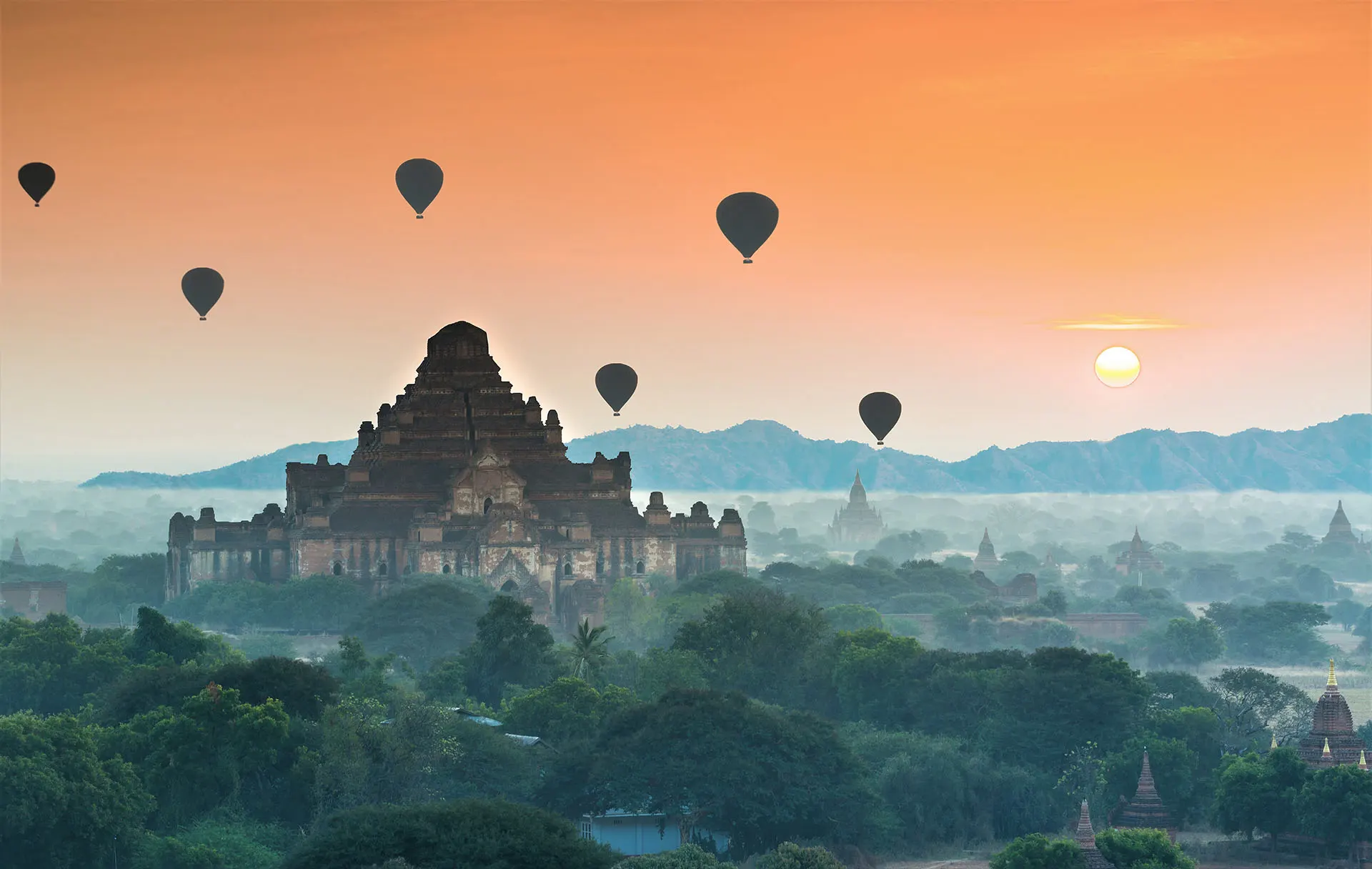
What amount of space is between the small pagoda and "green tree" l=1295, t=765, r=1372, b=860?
392 cm

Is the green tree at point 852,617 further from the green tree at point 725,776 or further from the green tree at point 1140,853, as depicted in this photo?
the green tree at point 1140,853

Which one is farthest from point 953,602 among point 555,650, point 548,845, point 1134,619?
Answer: point 548,845

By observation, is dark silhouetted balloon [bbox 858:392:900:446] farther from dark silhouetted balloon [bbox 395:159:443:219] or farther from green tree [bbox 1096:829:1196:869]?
green tree [bbox 1096:829:1196:869]

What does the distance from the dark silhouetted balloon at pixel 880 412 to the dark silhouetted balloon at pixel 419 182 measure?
19998 millimetres

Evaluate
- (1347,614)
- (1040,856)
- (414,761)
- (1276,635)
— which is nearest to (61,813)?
(414,761)

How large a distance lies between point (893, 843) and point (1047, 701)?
10.9 m

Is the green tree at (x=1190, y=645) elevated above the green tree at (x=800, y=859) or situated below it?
above

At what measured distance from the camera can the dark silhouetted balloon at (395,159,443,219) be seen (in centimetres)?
10888

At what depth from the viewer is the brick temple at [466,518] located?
427 ft

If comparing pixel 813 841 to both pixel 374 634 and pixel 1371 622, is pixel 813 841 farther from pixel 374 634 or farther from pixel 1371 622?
pixel 1371 622

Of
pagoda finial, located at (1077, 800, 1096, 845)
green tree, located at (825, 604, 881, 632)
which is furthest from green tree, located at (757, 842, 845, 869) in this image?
green tree, located at (825, 604, 881, 632)

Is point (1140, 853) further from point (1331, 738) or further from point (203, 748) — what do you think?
point (203, 748)

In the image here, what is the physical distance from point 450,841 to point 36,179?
4934cm

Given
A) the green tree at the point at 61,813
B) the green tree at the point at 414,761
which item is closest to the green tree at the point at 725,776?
the green tree at the point at 414,761
